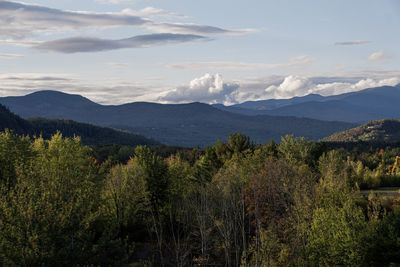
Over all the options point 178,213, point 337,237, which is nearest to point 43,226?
point 337,237

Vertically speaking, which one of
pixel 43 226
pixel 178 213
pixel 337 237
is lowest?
pixel 178 213

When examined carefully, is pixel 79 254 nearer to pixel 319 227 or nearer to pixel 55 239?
pixel 55 239

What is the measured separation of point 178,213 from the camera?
68.4 m

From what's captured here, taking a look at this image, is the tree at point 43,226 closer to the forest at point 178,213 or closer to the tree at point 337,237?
the forest at point 178,213

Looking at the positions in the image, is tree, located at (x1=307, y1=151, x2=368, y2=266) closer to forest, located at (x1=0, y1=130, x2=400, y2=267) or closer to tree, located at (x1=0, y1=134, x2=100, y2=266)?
forest, located at (x1=0, y1=130, x2=400, y2=267)

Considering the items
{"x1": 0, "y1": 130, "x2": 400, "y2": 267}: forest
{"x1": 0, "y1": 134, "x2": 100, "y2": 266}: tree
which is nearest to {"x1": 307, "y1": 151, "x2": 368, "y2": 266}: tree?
{"x1": 0, "y1": 130, "x2": 400, "y2": 267}: forest

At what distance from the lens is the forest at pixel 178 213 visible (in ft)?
103

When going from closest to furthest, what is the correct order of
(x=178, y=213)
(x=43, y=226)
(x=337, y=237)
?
(x=43, y=226) → (x=337, y=237) → (x=178, y=213)

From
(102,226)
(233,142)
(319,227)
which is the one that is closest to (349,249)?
(319,227)

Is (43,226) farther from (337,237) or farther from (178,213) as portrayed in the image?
(178,213)

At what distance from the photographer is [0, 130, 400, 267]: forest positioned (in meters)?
31.3

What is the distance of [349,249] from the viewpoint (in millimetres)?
43406

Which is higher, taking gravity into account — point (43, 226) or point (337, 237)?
point (43, 226)

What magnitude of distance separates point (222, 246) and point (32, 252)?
110 feet
